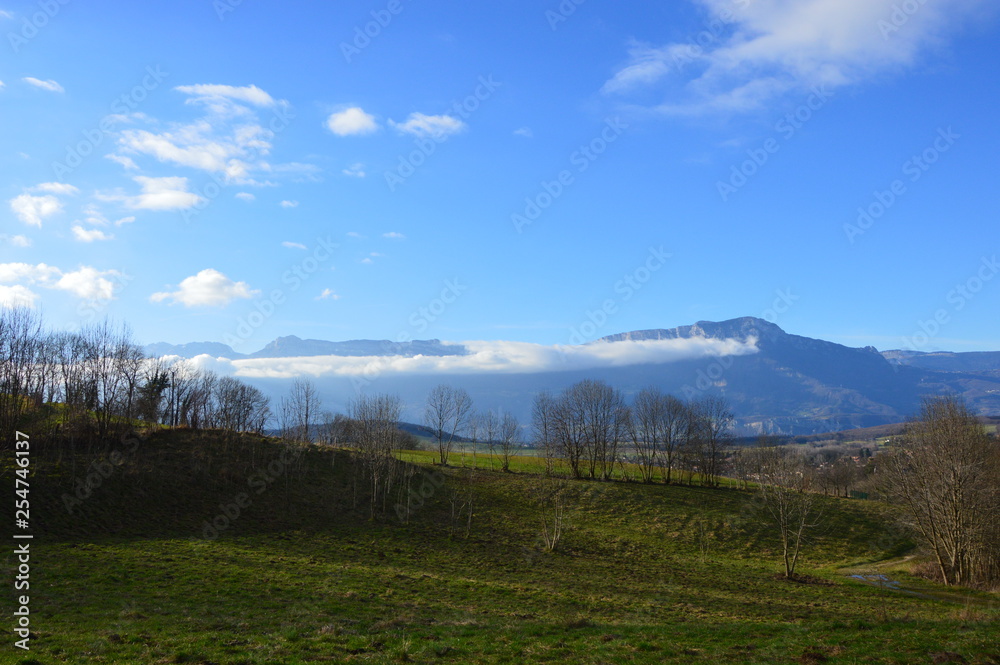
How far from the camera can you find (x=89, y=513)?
1490 inches

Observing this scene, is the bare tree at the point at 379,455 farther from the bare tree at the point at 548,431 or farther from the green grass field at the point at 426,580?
the bare tree at the point at 548,431

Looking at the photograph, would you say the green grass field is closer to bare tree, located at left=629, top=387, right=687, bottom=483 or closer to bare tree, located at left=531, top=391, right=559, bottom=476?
bare tree, located at left=531, top=391, right=559, bottom=476

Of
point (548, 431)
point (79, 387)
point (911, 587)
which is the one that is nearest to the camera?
point (911, 587)

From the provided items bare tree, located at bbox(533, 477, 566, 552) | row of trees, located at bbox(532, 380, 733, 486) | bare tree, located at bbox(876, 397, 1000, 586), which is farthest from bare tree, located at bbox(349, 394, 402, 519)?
bare tree, located at bbox(876, 397, 1000, 586)

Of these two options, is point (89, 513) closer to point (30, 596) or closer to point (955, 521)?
point (30, 596)

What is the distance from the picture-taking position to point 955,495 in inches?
1464

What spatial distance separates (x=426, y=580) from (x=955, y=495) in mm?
36421

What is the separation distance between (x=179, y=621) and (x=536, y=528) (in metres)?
42.5

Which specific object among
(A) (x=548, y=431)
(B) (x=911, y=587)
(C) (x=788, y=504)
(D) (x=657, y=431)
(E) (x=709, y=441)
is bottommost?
(B) (x=911, y=587)

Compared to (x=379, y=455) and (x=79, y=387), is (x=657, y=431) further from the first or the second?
(x=79, y=387)

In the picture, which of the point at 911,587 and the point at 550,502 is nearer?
the point at 911,587

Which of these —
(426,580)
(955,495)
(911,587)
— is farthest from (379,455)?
(955,495)

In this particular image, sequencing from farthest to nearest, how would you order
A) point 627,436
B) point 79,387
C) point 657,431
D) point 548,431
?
point 627,436
point 657,431
point 548,431
point 79,387

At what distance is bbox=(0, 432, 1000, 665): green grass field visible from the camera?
49.9 feet
